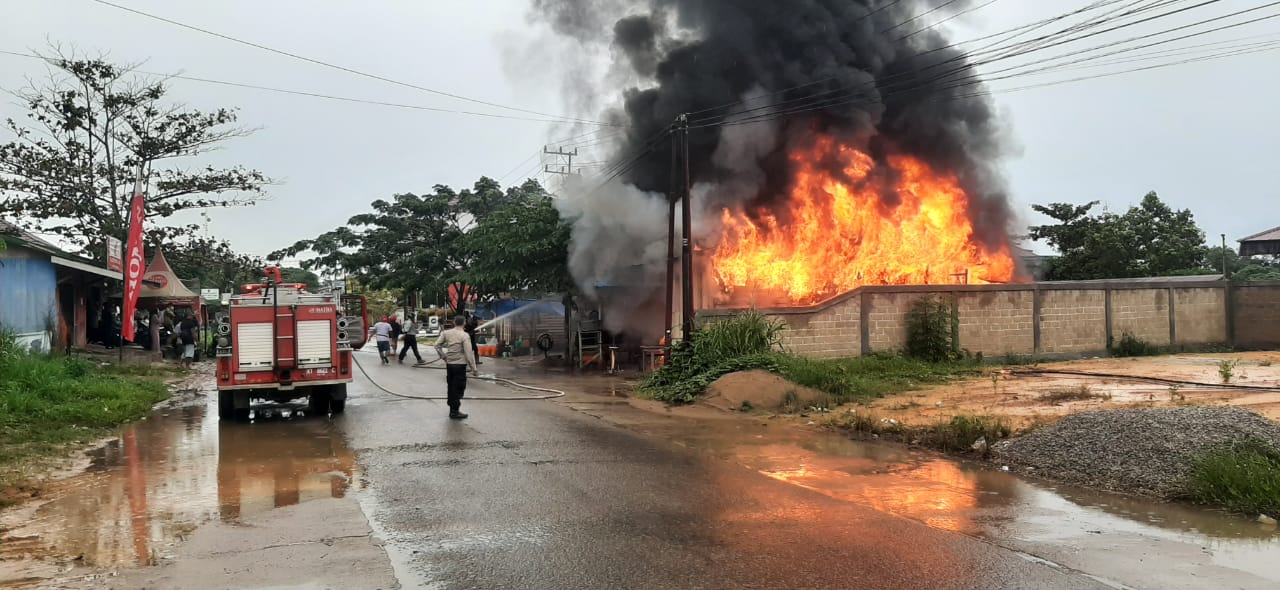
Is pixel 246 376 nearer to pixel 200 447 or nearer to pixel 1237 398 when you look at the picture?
pixel 200 447

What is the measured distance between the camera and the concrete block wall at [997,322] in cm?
2012

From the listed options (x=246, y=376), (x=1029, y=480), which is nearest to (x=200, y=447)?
(x=246, y=376)

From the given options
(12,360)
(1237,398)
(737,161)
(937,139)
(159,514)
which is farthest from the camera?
(937,139)

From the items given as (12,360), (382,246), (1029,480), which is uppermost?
(382,246)

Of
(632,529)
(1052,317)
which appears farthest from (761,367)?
(1052,317)

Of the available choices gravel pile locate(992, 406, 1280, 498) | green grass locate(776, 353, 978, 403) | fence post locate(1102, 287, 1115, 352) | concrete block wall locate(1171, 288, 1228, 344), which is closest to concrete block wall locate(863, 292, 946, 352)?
green grass locate(776, 353, 978, 403)

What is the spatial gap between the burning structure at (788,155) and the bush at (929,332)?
3263mm

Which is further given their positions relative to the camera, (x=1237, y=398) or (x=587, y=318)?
(x=587, y=318)

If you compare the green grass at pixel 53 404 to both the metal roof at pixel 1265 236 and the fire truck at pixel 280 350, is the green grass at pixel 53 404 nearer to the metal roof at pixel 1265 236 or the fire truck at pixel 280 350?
the fire truck at pixel 280 350

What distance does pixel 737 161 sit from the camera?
21719 millimetres

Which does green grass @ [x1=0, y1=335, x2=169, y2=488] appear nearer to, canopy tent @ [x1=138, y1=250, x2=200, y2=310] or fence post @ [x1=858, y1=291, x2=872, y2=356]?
canopy tent @ [x1=138, y1=250, x2=200, y2=310]

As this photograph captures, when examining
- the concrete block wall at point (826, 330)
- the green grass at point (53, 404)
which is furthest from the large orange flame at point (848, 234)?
the green grass at point (53, 404)

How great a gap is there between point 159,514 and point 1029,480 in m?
7.53

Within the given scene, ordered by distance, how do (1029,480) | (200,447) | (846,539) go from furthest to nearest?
1. (200,447)
2. (1029,480)
3. (846,539)
